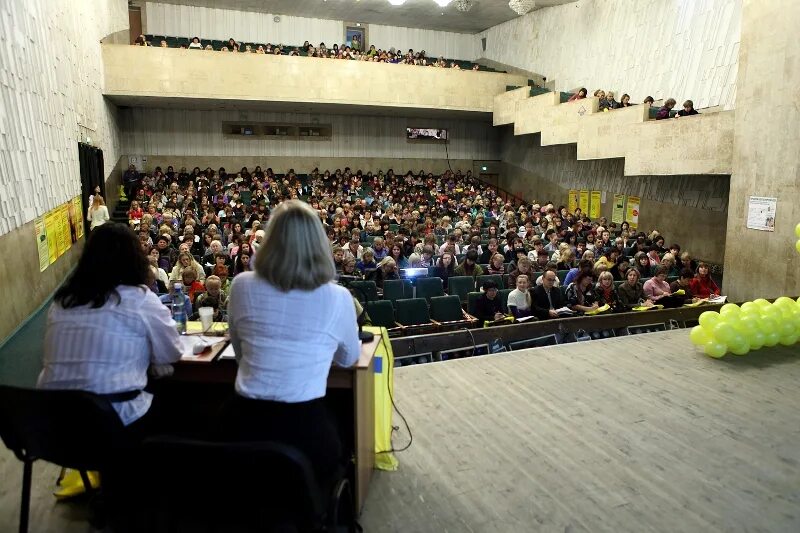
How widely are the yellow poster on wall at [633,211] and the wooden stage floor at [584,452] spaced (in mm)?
9939

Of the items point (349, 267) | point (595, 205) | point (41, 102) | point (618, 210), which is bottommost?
point (349, 267)

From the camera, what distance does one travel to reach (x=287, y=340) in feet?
6.17

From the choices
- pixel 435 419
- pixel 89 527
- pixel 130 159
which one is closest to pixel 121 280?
pixel 89 527

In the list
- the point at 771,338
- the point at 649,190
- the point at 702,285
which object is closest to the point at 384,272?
the point at 771,338

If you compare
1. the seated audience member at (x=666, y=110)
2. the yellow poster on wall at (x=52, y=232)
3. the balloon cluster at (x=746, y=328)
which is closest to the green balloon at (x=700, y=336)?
the balloon cluster at (x=746, y=328)

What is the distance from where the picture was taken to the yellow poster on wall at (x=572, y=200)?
55.7 feet

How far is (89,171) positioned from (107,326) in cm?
960

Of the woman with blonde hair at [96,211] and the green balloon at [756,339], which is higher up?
the woman with blonde hair at [96,211]

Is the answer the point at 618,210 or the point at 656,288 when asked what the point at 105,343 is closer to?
the point at 656,288

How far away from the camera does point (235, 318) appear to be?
6.42 feet

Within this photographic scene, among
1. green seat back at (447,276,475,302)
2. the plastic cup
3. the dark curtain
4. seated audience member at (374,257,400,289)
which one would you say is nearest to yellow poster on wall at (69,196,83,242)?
the dark curtain

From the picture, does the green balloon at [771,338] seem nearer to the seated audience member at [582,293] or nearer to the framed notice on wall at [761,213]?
the seated audience member at [582,293]

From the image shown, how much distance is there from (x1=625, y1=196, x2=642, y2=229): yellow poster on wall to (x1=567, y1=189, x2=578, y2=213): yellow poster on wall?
92.6 inches

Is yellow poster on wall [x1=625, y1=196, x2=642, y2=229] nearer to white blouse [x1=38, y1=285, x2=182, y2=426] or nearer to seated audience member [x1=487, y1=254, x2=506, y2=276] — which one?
seated audience member [x1=487, y1=254, x2=506, y2=276]
